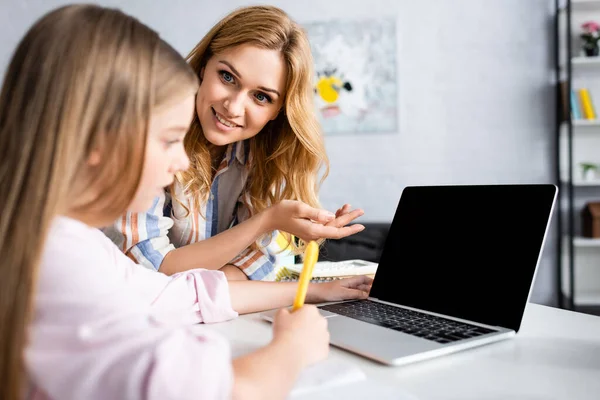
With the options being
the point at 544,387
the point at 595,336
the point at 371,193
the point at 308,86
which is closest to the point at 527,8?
the point at 371,193

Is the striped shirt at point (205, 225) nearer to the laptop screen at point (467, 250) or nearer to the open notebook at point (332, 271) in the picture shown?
the open notebook at point (332, 271)

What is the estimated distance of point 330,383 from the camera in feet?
1.87

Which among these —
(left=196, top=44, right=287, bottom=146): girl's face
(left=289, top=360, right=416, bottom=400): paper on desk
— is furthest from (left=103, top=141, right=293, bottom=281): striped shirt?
(left=289, top=360, right=416, bottom=400): paper on desk

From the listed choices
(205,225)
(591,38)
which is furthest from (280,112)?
(591,38)

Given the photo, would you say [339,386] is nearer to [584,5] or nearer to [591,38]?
[591,38]

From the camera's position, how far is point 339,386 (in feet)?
1.86

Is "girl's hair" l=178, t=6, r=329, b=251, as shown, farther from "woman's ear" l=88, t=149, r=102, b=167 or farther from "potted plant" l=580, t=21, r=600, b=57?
"potted plant" l=580, t=21, r=600, b=57

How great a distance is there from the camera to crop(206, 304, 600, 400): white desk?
0.55 meters

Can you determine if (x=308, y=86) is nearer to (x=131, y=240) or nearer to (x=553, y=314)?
(x=131, y=240)

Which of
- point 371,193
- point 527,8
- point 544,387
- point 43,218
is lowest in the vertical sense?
point 371,193

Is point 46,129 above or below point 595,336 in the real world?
above

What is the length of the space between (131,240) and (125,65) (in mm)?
691

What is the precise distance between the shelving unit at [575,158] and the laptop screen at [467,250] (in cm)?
237

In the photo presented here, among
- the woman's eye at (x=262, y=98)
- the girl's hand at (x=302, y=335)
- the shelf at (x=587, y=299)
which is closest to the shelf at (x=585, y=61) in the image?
the shelf at (x=587, y=299)
